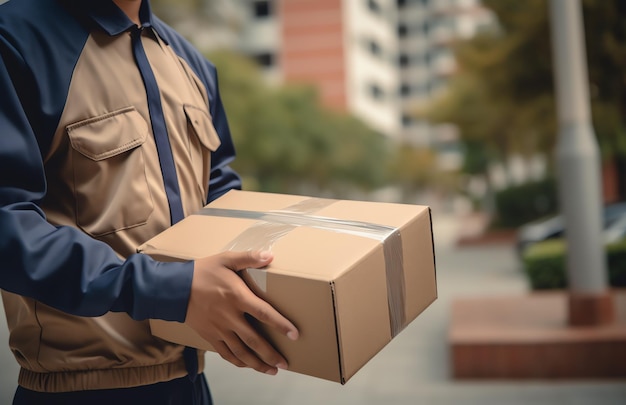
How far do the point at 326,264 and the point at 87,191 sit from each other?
0.47 metres

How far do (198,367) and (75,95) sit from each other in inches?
23.5

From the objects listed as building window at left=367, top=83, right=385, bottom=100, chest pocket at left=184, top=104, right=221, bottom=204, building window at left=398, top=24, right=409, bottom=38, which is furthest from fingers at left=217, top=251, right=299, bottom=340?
building window at left=398, top=24, right=409, bottom=38

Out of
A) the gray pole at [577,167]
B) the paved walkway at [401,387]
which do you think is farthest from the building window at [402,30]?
the gray pole at [577,167]

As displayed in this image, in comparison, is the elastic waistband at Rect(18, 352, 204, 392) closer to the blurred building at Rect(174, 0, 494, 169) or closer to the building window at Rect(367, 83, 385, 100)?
the blurred building at Rect(174, 0, 494, 169)

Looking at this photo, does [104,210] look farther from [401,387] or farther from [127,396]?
[401,387]

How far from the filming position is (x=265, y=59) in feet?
146

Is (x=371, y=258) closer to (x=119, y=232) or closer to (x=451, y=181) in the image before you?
(x=119, y=232)

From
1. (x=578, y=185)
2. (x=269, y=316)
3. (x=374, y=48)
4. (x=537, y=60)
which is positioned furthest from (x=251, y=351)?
(x=374, y=48)

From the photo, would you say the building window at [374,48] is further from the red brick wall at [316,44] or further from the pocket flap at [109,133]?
the pocket flap at [109,133]

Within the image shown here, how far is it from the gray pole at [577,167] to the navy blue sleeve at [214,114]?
4175 millimetres

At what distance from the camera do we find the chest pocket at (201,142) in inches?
56.4

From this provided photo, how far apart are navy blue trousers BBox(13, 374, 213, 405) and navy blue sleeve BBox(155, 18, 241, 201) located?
43cm

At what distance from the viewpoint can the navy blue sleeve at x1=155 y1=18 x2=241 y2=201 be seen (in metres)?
1.56

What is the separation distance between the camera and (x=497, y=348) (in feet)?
15.8
